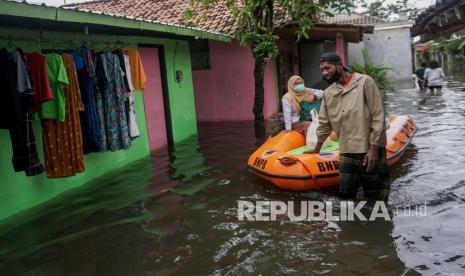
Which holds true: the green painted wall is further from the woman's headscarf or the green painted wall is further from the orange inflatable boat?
the orange inflatable boat

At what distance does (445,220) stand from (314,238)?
1416 millimetres

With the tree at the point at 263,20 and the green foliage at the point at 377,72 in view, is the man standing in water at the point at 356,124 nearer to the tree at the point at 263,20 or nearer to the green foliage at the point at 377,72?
the tree at the point at 263,20

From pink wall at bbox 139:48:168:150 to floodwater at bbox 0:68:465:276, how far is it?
6.18ft

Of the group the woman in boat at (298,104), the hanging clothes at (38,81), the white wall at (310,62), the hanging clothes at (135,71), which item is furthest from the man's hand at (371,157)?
the white wall at (310,62)

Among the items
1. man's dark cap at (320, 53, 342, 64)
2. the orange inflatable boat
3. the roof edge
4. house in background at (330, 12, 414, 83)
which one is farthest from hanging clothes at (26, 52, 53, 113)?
house in background at (330, 12, 414, 83)

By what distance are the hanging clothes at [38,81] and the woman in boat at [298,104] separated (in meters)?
3.59

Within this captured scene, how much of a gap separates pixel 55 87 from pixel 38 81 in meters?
0.28

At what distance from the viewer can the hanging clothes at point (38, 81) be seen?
5.37 meters

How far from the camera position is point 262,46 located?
30.6ft

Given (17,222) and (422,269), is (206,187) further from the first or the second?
(422,269)

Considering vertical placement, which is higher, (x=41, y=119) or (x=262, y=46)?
(x=262, y=46)

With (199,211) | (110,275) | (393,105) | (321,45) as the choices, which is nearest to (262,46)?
(199,211)

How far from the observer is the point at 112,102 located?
6824 millimetres

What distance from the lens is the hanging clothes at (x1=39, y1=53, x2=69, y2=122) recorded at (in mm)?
5664
